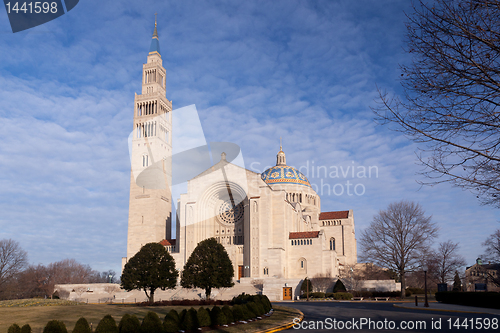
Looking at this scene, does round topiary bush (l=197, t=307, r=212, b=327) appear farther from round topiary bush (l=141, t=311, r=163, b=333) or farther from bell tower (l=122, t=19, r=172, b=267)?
bell tower (l=122, t=19, r=172, b=267)

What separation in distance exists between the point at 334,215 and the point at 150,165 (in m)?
36.2

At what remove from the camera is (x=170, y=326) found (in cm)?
1400

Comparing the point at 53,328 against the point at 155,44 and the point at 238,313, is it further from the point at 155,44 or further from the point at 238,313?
the point at 155,44

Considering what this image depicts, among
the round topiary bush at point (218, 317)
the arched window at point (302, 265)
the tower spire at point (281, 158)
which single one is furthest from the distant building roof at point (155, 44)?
the round topiary bush at point (218, 317)

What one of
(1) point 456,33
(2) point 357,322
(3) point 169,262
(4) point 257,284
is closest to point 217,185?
(4) point 257,284

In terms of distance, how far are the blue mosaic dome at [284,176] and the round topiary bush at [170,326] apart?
202ft

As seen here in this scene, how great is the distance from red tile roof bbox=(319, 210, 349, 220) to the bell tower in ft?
98.0

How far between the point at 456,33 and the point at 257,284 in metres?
45.1

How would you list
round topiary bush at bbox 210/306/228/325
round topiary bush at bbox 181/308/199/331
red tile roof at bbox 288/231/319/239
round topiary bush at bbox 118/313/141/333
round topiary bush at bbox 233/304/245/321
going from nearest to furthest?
round topiary bush at bbox 118/313/141/333
round topiary bush at bbox 181/308/199/331
round topiary bush at bbox 210/306/228/325
round topiary bush at bbox 233/304/245/321
red tile roof at bbox 288/231/319/239

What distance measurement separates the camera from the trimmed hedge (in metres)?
27.0

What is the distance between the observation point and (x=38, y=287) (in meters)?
71.3

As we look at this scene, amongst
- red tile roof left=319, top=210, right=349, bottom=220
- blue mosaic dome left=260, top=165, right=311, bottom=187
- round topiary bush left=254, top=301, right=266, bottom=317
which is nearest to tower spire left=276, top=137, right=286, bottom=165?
blue mosaic dome left=260, top=165, right=311, bottom=187

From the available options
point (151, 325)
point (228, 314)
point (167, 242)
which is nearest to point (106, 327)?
point (151, 325)

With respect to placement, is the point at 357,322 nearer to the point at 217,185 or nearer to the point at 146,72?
the point at 217,185
